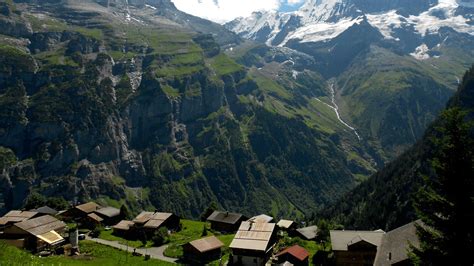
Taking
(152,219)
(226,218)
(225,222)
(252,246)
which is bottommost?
(225,222)

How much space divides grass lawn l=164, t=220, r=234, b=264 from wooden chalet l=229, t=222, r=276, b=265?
566 cm

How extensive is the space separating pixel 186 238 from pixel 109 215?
33.4 meters

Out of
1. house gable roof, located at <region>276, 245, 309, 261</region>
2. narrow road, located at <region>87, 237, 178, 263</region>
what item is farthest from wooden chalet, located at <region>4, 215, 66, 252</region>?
house gable roof, located at <region>276, 245, 309, 261</region>

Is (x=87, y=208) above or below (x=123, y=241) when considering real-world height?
below

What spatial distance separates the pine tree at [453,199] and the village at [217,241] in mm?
26515

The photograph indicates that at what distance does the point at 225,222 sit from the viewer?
112438mm

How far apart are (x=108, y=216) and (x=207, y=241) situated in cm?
4800

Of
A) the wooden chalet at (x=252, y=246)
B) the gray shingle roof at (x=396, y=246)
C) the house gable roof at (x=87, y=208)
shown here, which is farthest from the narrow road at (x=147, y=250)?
the gray shingle roof at (x=396, y=246)

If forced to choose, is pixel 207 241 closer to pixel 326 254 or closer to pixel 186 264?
pixel 186 264

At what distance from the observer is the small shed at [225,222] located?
362ft

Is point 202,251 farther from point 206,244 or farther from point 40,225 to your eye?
point 40,225

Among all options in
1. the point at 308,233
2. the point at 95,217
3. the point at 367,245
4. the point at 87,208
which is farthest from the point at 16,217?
the point at 367,245

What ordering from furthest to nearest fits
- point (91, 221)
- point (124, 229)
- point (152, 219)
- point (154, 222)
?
point (91, 221) < point (152, 219) < point (154, 222) < point (124, 229)

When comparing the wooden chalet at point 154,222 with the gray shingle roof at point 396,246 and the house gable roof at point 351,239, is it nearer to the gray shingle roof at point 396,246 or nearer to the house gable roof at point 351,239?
the house gable roof at point 351,239
